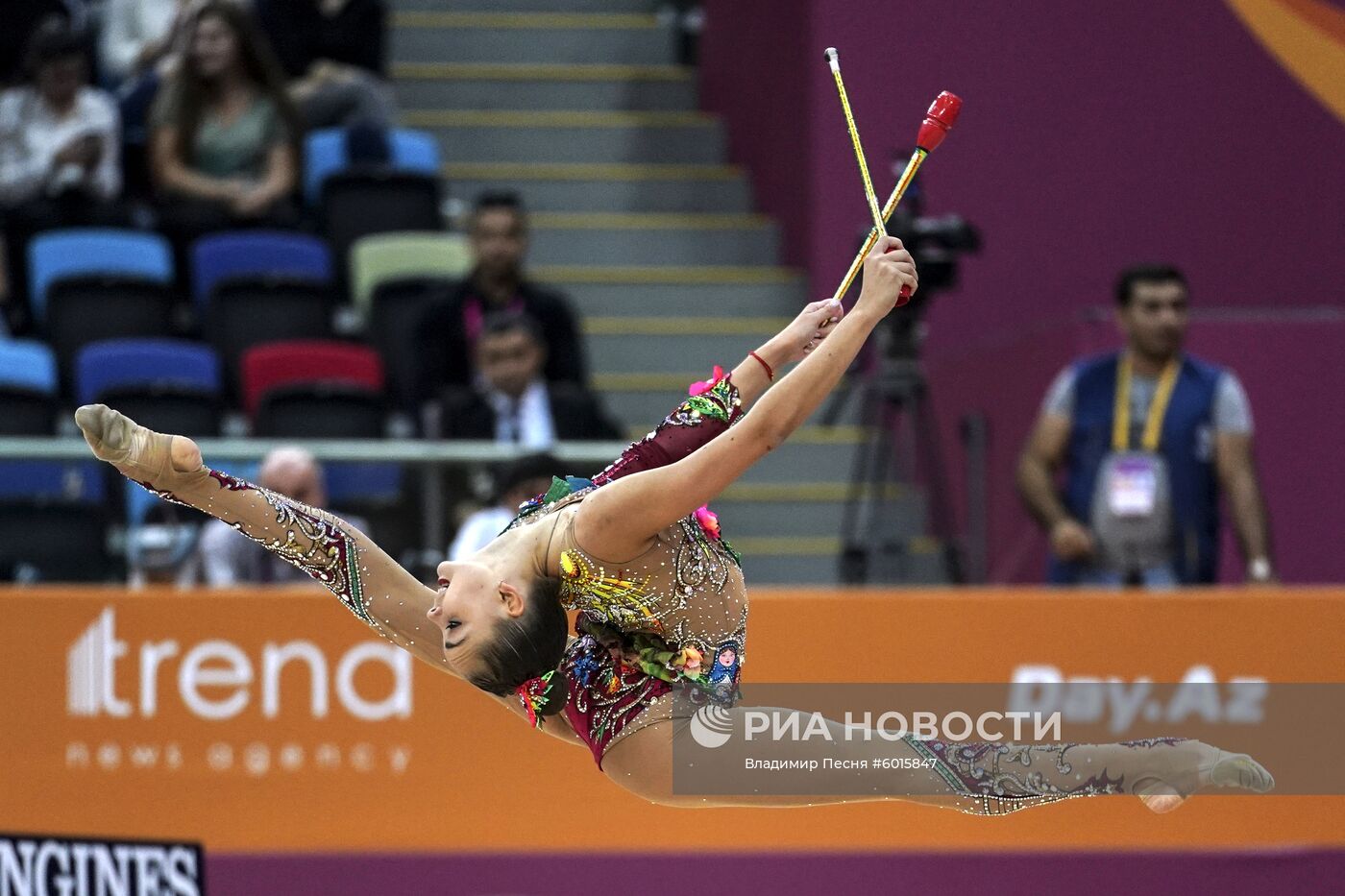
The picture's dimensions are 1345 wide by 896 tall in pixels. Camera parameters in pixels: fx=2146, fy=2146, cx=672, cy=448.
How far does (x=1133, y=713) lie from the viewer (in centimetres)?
651

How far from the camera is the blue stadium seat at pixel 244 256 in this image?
8.57 m

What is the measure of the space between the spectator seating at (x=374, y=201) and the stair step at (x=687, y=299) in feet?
2.70

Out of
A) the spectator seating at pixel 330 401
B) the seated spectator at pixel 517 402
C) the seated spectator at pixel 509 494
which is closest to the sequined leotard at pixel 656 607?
the seated spectator at pixel 509 494

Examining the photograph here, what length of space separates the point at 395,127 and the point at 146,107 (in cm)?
114

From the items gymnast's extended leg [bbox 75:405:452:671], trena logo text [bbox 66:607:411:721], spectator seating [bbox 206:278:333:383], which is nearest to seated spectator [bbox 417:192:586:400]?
spectator seating [bbox 206:278:333:383]

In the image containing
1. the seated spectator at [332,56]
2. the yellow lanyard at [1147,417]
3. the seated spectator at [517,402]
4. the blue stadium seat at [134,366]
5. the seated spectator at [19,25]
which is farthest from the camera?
the seated spectator at [19,25]

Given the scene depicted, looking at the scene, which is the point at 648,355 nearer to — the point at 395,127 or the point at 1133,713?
the point at 395,127

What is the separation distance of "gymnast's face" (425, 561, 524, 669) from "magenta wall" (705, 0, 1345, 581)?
388cm

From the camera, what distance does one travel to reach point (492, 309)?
7.98m

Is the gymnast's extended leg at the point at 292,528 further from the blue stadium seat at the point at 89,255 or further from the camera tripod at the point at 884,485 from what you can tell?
the blue stadium seat at the point at 89,255

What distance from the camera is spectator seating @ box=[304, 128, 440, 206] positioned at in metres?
9.34

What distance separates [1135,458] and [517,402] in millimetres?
2089

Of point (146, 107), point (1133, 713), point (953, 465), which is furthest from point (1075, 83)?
point (146, 107)

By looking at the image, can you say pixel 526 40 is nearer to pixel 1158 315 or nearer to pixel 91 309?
pixel 91 309
